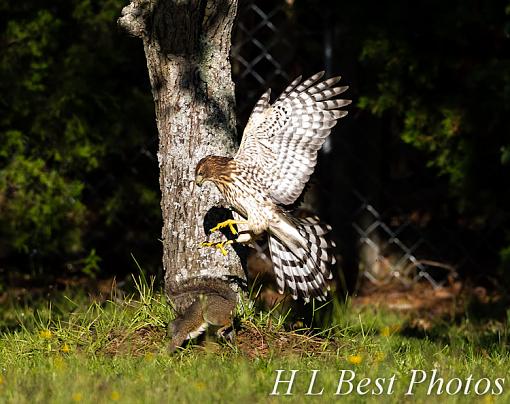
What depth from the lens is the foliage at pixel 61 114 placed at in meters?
7.48

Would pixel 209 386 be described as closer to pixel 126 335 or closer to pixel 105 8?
pixel 126 335

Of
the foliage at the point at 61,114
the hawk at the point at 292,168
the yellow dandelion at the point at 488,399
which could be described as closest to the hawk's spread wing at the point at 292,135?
the hawk at the point at 292,168

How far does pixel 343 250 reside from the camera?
8.40m

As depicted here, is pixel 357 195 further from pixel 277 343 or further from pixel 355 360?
pixel 355 360

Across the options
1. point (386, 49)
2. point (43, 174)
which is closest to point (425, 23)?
point (386, 49)

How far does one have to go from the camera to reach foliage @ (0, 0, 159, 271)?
7.48 meters

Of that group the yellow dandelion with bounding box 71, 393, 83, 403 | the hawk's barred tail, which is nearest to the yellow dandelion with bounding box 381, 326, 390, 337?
the hawk's barred tail

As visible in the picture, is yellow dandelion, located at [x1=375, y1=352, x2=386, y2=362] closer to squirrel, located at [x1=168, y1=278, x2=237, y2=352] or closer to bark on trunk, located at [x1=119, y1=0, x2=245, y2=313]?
squirrel, located at [x1=168, y1=278, x2=237, y2=352]

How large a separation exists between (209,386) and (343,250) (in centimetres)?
393

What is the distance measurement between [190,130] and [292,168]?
0.59 metres

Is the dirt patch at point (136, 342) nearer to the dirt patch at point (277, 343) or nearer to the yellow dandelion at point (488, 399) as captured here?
the dirt patch at point (277, 343)

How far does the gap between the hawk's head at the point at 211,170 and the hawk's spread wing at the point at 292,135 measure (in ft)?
0.49

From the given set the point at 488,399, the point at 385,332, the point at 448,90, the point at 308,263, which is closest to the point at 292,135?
the point at 308,263

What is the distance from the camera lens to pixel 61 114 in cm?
755
